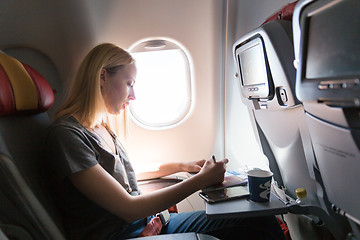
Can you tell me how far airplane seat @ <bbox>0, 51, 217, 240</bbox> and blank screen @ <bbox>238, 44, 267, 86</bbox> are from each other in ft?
2.18

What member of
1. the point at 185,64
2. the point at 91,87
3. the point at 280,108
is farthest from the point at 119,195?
the point at 185,64

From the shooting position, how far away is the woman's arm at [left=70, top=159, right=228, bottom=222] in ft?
3.65

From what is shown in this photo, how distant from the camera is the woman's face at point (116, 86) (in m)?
→ 1.46

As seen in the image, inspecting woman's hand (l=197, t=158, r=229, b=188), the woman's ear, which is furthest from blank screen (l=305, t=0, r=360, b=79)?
the woman's ear

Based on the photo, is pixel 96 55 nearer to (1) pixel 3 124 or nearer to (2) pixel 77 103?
(2) pixel 77 103

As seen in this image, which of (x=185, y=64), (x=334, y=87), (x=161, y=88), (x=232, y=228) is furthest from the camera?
(x=161, y=88)

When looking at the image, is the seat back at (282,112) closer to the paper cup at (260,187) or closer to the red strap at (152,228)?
the paper cup at (260,187)

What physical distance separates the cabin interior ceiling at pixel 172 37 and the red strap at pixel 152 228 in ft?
3.13

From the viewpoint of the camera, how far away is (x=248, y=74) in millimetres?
1269

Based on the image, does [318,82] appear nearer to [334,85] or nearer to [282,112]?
[334,85]

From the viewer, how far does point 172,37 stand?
2.00m

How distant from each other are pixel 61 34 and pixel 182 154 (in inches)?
50.4

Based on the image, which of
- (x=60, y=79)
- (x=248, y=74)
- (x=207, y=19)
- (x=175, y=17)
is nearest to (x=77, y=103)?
(x=60, y=79)

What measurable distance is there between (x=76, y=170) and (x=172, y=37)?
127cm
